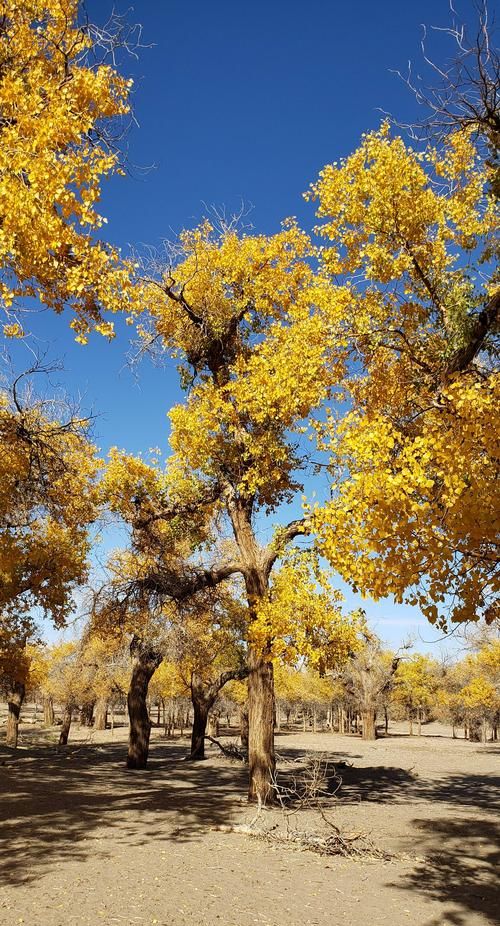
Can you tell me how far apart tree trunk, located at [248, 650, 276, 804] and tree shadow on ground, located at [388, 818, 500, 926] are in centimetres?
321

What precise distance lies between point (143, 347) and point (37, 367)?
222 inches

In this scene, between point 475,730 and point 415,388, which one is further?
point 475,730

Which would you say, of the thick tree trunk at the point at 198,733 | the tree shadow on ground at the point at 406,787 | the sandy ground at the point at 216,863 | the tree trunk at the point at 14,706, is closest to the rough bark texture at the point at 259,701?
the sandy ground at the point at 216,863

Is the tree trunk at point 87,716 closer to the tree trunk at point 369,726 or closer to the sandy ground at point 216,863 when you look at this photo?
the tree trunk at point 369,726

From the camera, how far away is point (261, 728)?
39.5ft

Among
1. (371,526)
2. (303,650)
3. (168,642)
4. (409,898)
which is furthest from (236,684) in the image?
(371,526)

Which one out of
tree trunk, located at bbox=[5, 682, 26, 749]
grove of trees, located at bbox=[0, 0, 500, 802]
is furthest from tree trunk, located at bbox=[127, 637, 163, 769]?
tree trunk, located at bbox=[5, 682, 26, 749]

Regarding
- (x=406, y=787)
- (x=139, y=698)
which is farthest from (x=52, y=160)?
(x=406, y=787)

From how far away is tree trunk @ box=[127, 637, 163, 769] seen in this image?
1881 cm

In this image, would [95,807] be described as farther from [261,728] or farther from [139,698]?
[139,698]

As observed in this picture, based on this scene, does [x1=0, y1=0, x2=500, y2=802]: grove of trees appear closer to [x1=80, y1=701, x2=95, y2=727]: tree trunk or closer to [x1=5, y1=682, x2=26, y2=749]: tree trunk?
[x1=5, y1=682, x2=26, y2=749]: tree trunk

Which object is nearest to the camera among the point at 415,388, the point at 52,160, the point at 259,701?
the point at 52,160

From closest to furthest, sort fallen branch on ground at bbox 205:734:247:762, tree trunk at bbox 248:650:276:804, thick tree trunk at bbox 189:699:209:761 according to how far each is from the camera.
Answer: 1. tree trunk at bbox 248:650:276:804
2. fallen branch on ground at bbox 205:734:247:762
3. thick tree trunk at bbox 189:699:209:761

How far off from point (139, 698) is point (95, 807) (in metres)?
7.41
